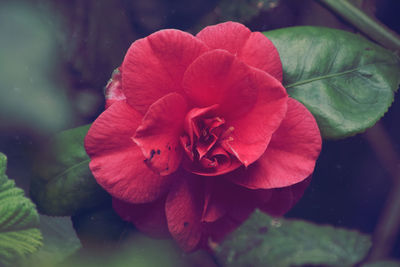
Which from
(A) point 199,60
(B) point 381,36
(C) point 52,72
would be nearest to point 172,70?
(A) point 199,60

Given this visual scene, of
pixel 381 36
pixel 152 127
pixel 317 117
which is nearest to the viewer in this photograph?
pixel 152 127

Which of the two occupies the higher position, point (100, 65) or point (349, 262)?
point (100, 65)

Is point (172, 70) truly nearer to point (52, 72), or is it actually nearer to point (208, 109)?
point (208, 109)

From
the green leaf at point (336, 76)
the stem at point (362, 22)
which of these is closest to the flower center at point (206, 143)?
the green leaf at point (336, 76)

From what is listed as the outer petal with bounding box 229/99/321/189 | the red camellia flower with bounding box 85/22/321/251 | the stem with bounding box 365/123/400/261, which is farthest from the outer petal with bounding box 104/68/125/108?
the stem with bounding box 365/123/400/261

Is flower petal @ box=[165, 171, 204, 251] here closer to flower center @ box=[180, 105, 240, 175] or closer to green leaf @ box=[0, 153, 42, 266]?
flower center @ box=[180, 105, 240, 175]

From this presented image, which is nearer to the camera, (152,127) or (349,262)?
(152,127)

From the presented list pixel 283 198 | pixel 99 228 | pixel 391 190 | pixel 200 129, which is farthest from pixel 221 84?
pixel 391 190
